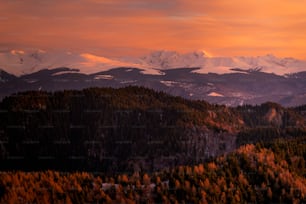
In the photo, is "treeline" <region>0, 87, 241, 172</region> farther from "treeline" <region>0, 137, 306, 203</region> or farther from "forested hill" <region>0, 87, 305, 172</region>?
"treeline" <region>0, 137, 306, 203</region>

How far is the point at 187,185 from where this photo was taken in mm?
60906

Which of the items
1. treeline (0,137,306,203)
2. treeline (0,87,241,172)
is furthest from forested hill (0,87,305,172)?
treeline (0,137,306,203)

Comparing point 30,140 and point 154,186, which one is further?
point 30,140

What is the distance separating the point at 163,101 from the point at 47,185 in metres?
119

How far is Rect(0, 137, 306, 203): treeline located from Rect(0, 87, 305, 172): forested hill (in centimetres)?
6137

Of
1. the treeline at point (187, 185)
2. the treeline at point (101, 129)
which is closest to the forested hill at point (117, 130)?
the treeline at point (101, 129)

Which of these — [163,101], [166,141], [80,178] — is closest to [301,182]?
[80,178]

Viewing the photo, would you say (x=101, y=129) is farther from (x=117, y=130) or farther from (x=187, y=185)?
(x=187, y=185)

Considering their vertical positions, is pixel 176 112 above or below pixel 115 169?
above

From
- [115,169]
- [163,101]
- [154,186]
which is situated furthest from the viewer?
[163,101]

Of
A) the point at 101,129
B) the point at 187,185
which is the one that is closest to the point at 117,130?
the point at 101,129

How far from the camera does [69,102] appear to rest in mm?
167500

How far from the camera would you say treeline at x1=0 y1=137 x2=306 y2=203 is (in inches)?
2243

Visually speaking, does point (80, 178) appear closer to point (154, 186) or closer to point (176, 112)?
point (154, 186)
